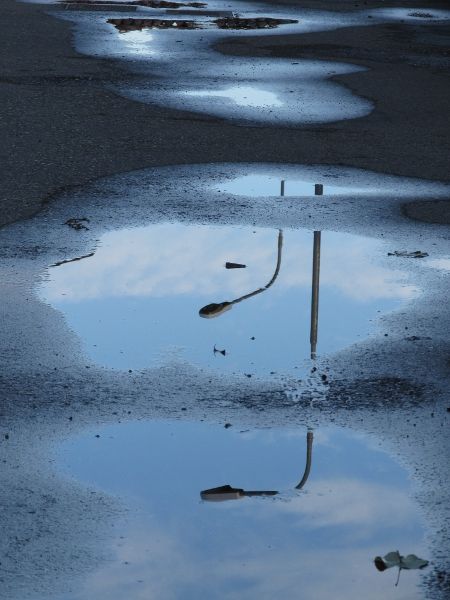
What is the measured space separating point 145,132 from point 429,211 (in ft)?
11.7

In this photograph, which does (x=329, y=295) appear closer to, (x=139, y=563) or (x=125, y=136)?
(x=139, y=563)

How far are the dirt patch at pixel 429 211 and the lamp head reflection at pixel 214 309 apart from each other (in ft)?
8.18

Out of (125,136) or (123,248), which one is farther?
(125,136)

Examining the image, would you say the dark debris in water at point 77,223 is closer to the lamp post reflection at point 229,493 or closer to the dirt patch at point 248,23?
the lamp post reflection at point 229,493

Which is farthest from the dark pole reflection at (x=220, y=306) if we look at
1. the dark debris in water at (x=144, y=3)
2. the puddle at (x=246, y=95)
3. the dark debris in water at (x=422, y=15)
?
the dark debris in water at (x=144, y=3)

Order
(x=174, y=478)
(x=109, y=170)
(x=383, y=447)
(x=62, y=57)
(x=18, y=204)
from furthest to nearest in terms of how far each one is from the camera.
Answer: (x=62, y=57)
(x=109, y=170)
(x=18, y=204)
(x=383, y=447)
(x=174, y=478)

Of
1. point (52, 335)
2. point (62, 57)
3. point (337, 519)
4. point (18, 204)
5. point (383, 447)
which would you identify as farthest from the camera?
point (62, 57)

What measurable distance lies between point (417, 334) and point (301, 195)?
3158mm

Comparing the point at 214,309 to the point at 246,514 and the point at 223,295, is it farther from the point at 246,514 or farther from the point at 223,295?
the point at 246,514

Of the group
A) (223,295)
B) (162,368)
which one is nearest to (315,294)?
(223,295)

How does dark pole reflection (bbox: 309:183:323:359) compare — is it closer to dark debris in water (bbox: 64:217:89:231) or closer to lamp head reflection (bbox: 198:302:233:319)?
lamp head reflection (bbox: 198:302:233:319)

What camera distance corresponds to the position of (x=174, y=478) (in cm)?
540

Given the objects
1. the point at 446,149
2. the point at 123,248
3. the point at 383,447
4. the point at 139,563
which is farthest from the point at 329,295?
the point at 446,149

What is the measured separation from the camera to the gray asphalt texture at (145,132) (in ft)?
36.3
